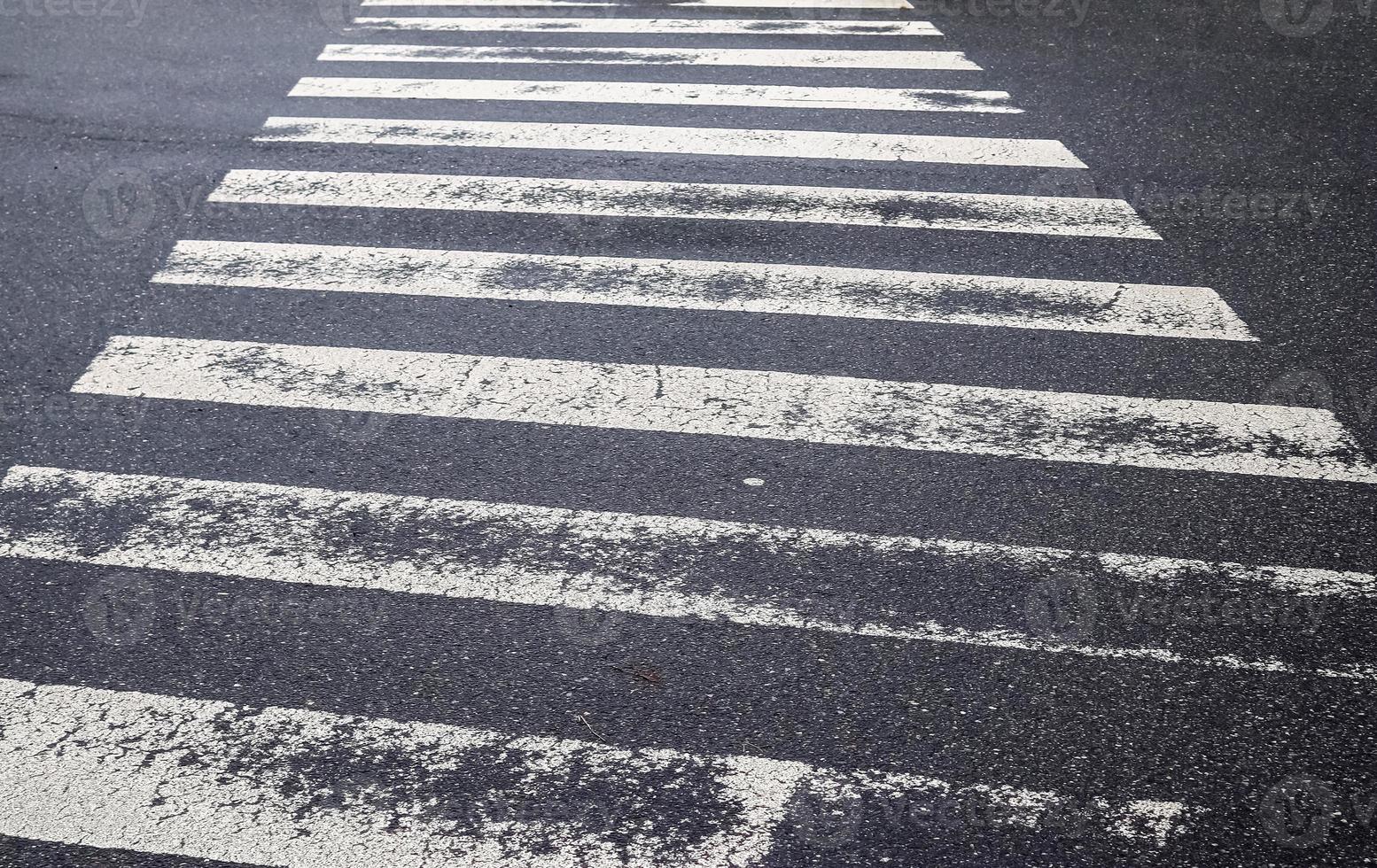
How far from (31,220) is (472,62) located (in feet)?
13.2

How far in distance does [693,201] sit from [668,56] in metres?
3.31

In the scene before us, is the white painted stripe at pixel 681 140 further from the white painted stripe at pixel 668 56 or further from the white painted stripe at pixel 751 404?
the white painted stripe at pixel 751 404

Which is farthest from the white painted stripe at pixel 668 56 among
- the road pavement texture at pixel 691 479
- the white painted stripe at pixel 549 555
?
the white painted stripe at pixel 549 555

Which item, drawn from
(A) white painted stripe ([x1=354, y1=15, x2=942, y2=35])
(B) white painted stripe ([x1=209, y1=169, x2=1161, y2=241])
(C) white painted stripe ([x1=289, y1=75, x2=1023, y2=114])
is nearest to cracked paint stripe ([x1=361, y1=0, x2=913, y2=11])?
(A) white painted stripe ([x1=354, y1=15, x2=942, y2=35])

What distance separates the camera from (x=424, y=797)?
341 centimetres

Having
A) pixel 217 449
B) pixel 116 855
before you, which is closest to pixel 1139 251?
pixel 217 449

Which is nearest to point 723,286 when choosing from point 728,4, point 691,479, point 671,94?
point 691,479

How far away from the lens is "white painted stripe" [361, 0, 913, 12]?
460 inches

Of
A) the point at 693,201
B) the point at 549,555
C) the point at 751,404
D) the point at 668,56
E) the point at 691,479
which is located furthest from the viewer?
the point at 668,56

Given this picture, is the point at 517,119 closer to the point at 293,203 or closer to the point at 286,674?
the point at 293,203

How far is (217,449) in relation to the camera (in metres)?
5.07

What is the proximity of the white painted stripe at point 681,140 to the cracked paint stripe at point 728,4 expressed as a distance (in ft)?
12.3

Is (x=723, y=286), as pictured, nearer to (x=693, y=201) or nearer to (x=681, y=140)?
(x=693, y=201)

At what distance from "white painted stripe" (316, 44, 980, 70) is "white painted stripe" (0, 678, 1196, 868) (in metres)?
7.53
